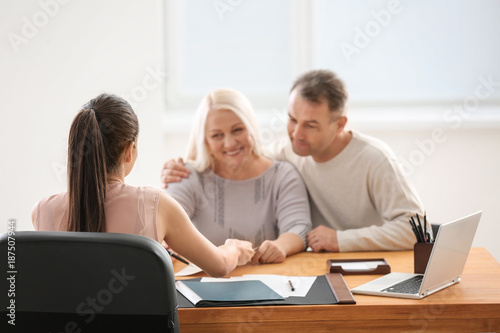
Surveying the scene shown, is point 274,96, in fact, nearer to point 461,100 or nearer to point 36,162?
point 461,100

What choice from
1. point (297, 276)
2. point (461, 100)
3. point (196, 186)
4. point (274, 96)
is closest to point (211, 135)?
point (196, 186)

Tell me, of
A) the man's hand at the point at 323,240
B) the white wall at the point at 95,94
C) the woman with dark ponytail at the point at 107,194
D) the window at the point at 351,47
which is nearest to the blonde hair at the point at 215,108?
the man's hand at the point at 323,240

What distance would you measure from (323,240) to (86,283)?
3.73ft

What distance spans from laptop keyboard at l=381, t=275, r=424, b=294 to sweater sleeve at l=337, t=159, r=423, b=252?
0.35 m

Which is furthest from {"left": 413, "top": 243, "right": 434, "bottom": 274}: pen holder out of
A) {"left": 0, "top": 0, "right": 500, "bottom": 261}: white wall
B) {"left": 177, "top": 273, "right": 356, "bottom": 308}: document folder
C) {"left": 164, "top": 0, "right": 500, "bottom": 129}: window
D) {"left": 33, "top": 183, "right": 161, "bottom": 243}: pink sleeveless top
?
{"left": 164, "top": 0, "right": 500, "bottom": 129}: window

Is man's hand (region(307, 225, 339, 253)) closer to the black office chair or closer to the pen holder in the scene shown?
the pen holder

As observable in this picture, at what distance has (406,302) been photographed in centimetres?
162

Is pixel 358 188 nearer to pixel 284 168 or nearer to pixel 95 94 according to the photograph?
pixel 284 168

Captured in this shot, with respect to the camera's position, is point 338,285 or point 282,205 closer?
point 338,285

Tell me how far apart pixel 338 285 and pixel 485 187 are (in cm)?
248

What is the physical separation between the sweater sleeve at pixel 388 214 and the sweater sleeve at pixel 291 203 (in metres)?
0.16

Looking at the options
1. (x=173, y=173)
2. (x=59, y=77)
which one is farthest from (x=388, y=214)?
(x=59, y=77)

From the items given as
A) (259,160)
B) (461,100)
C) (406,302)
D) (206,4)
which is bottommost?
(406,302)

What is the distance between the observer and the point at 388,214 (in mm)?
2281
